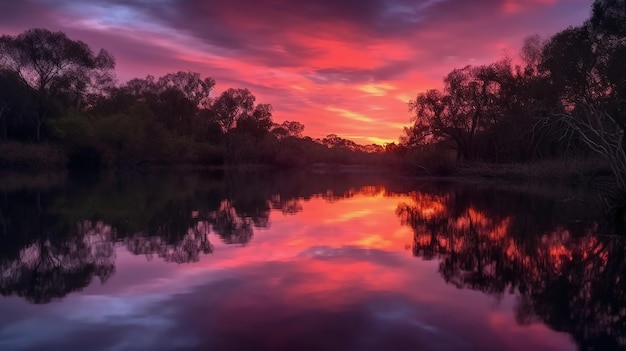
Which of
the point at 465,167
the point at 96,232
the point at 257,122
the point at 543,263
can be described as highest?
the point at 257,122

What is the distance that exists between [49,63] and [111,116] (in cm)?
1210

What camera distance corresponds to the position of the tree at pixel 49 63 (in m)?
50.3

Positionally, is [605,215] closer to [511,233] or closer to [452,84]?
[511,233]

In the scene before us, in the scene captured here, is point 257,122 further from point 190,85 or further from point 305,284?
point 305,284

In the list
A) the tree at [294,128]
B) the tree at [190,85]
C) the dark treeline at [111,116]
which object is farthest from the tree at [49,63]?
the tree at [294,128]

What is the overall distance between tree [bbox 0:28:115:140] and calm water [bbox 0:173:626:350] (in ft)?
145

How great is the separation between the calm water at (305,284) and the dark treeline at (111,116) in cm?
4170

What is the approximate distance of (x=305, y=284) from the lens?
743 centimetres

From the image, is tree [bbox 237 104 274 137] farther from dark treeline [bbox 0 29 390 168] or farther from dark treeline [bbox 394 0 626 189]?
dark treeline [bbox 394 0 626 189]

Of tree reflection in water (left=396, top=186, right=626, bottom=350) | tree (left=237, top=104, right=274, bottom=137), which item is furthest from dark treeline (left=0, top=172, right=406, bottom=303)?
tree (left=237, top=104, right=274, bottom=137)

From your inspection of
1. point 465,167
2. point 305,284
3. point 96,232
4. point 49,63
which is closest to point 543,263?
point 305,284

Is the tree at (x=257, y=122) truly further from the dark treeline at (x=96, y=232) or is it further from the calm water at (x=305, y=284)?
the calm water at (x=305, y=284)

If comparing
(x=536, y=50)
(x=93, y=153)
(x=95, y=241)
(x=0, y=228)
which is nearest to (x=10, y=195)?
(x=0, y=228)

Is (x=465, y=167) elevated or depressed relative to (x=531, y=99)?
depressed
